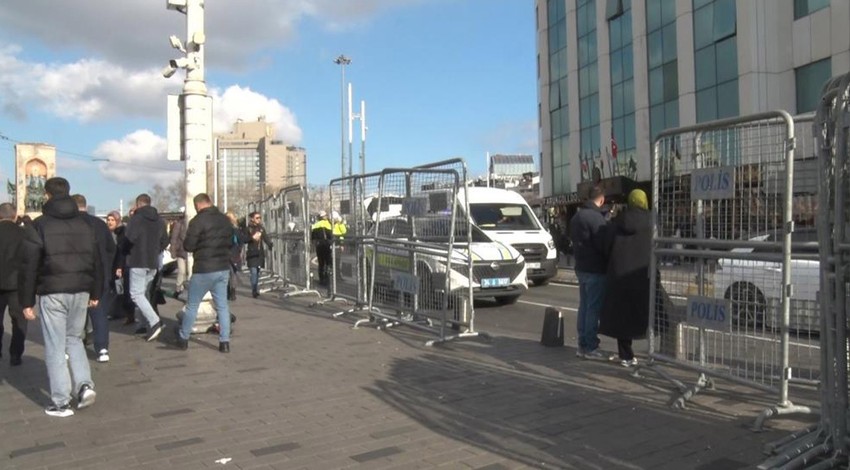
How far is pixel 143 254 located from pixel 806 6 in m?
26.2

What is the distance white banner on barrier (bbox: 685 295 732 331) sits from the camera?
555cm

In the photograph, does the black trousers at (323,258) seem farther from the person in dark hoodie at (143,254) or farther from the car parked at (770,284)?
the car parked at (770,284)

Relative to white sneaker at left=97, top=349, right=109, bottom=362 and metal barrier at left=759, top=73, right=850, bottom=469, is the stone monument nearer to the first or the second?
white sneaker at left=97, top=349, right=109, bottom=362

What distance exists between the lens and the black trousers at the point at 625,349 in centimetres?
716

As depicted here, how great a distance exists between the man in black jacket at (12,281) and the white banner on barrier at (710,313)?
6680mm

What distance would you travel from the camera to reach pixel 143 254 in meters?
9.33

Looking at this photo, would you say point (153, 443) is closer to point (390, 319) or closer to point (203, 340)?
point (203, 340)

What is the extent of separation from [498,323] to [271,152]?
83.9 metres

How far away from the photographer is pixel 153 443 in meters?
5.06

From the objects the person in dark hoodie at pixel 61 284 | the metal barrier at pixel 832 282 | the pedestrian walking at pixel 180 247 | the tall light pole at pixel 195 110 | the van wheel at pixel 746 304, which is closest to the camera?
the metal barrier at pixel 832 282

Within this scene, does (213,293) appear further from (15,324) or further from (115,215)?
(115,215)

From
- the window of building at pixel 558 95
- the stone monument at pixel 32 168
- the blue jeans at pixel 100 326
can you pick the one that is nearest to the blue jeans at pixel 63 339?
the blue jeans at pixel 100 326

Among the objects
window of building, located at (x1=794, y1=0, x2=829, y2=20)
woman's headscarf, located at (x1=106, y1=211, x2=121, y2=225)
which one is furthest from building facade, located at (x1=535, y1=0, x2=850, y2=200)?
woman's headscarf, located at (x1=106, y1=211, x2=121, y2=225)

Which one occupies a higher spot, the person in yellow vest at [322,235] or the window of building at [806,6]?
the window of building at [806,6]
